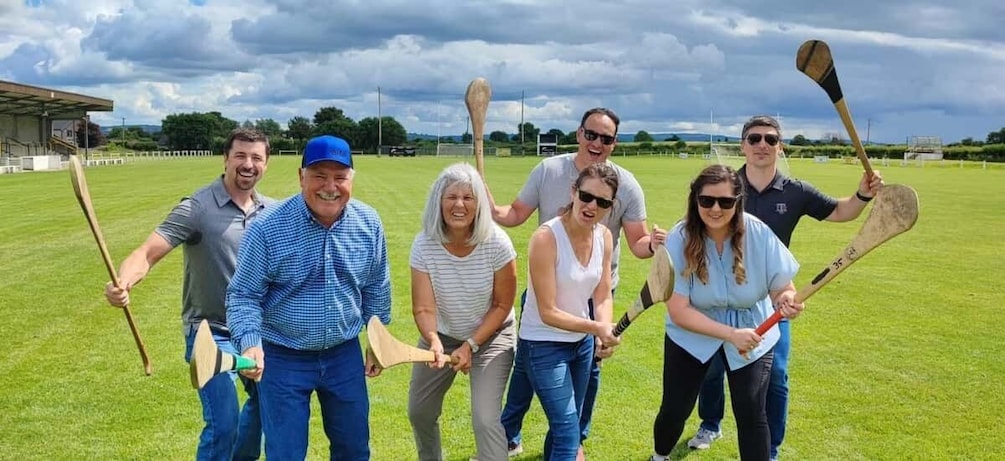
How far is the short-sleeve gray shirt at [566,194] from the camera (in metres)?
5.06

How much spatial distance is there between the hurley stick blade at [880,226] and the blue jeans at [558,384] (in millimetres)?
1012

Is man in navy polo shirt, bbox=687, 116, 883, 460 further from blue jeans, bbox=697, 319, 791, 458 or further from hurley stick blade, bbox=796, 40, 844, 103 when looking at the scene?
hurley stick blade, bbox=796, 40, 844, 103

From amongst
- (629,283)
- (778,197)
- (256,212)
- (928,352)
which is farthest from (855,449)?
(629,283)

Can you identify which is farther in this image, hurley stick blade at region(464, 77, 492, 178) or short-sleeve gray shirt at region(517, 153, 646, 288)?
hurley stick blade at region(464, 77, 492, 178)

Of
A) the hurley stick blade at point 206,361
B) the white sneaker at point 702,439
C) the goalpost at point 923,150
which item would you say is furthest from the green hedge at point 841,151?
the hurley stick blade at point 206,361

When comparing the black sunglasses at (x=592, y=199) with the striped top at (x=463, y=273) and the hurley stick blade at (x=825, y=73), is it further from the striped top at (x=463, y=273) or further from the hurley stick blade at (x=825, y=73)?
the hurley stick blade at (x=825, y=73)

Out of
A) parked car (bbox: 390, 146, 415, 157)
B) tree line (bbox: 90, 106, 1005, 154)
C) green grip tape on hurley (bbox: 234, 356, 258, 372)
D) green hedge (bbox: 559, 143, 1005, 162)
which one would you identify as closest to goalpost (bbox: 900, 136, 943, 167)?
green hedge (bbox: 559, 143, 1005, 162)

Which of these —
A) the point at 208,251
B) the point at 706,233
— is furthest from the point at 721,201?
the point at 208,251

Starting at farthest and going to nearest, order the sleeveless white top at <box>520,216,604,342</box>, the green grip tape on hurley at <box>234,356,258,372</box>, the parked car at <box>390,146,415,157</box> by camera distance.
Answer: the parked car at <box>390,146,415,157</box> → the sleeveless white top at <box>520,216,604,342</box> → the green grip tape on hurley at <box>234,356,258,372</box>

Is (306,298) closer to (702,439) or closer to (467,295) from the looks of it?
(467,295)

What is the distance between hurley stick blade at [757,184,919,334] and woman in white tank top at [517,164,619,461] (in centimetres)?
94

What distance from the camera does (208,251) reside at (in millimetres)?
4199

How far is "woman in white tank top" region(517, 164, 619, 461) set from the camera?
4156 millimetres

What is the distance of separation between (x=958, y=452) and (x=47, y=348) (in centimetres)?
806
